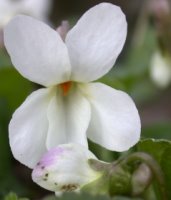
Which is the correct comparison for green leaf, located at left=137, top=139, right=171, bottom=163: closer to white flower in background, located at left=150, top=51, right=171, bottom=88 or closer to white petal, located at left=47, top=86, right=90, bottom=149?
white petal, located at left=47, top=86, right=90, bottom=149

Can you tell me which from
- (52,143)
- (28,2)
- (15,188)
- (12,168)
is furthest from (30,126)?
(28,2)

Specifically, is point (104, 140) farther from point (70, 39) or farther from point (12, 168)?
point (12, 168)

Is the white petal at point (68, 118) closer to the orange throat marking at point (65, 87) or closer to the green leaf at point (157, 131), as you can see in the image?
the orange throat marking at point (65, 87)

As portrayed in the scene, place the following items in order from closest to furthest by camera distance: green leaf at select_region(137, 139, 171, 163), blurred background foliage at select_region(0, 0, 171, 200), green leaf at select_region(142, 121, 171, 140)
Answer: green leaf at select_region(137, 139, 171, 163) < blurred background foliage at select_region(0, 0, 171, 200) < green leaf at select_region(142, 121, 171, 140)

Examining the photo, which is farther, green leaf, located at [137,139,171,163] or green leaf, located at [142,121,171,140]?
green leaf, located at [142,121,171,140]

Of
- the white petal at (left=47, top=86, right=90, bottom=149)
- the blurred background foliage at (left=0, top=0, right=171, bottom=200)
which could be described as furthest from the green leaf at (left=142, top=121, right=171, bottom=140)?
the white petal at (left=47, top=86, right=90, bottom=149)
